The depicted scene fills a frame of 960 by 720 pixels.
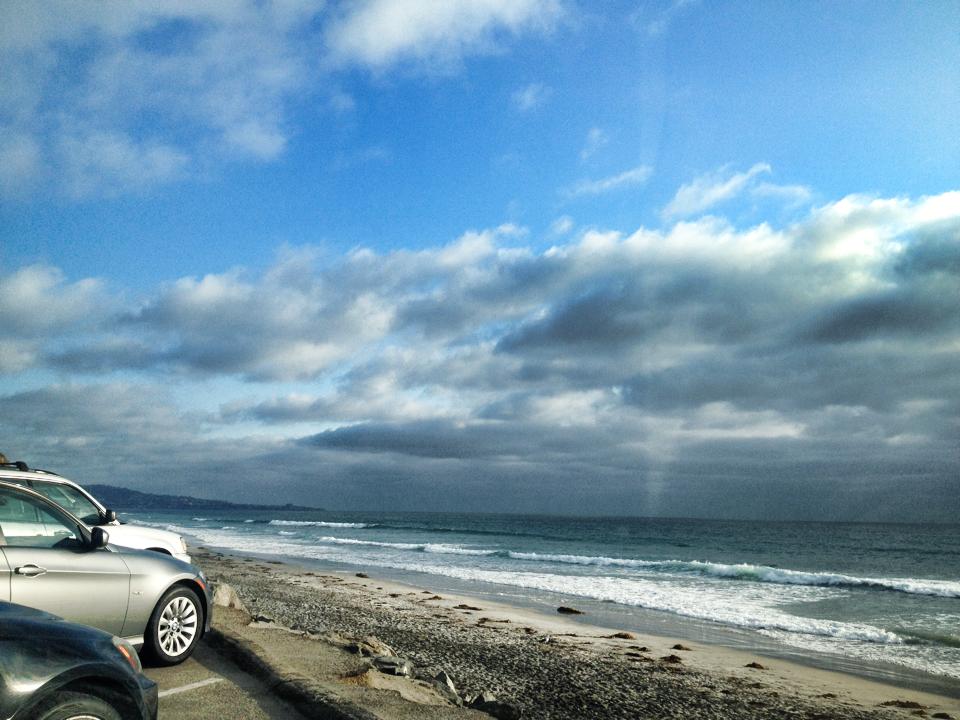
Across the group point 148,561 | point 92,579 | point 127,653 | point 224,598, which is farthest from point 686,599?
A: point 127,653

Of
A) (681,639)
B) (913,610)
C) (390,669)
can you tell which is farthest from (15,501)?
(913,610)

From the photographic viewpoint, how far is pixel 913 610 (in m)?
20.9

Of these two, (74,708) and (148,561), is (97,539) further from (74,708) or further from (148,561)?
(74,708)

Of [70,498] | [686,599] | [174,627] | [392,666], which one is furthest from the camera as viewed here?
[686,599]

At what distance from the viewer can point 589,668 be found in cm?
1005

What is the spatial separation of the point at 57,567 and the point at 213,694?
180 cm

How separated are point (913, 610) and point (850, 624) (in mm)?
5358

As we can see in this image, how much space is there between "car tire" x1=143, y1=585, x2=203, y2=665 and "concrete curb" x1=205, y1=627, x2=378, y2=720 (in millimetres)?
575

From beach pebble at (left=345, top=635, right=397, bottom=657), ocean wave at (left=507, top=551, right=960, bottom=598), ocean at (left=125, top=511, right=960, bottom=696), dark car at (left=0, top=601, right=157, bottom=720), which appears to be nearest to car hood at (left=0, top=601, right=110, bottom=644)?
dark car at (left=0, top=601, right=157, bottom=720)

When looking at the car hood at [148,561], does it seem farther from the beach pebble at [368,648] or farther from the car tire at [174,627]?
the beach pebble at [368,648]

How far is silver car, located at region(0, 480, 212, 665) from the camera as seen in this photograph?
17.6ft

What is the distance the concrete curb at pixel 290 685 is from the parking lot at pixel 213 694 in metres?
0.08

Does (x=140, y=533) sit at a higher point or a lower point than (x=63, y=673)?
lower

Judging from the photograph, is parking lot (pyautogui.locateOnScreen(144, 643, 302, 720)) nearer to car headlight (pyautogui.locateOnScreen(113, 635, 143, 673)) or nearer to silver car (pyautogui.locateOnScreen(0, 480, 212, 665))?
silver car (pyautogui.locateOnScreen(0, 480, 212, 665))
